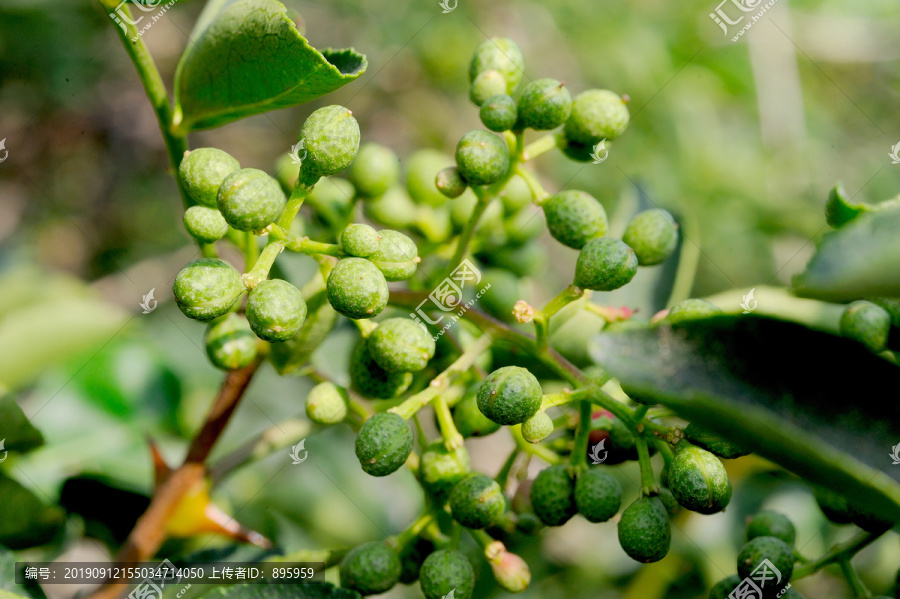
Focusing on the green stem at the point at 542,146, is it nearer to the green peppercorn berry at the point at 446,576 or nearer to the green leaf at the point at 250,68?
the green leaf at the point at 250,68

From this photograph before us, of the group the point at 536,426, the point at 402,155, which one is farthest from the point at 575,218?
the point at 402,155

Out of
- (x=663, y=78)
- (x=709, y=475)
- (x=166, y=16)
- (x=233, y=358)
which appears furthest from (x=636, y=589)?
(x=166, y=16)

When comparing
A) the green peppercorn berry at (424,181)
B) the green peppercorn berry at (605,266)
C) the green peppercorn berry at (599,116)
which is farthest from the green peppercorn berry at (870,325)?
the green peppercorn berry at (424,181)

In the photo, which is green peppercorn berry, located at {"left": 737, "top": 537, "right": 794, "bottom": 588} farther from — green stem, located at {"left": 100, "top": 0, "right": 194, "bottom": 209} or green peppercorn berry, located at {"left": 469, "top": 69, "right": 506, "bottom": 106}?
green stem, located at {"left": 100, "top": 0, "right": 194, "bottom": 209}

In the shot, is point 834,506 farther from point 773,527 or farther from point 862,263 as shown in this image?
point 862,263

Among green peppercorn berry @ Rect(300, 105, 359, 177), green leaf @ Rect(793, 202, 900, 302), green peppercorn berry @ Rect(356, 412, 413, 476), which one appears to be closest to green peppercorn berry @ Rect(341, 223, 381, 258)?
green peppercorn berry @ Rect(300, 105, 359, 177)

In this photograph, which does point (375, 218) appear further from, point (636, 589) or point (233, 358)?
point (636, 589)

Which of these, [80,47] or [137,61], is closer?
[137,61]
